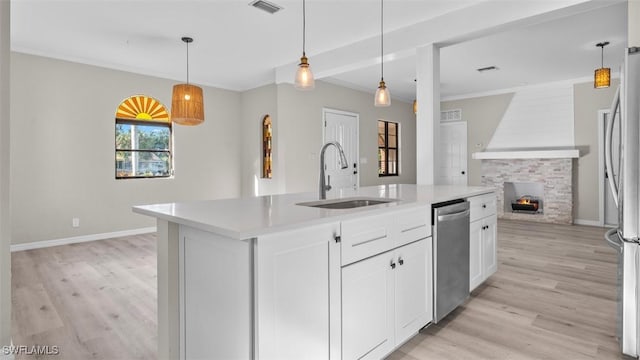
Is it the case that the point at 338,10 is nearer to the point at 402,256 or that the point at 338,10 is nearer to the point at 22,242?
the point at 402,256

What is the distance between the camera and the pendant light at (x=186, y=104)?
13.6ft

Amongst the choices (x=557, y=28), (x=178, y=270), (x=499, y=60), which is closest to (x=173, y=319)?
(x=178, y=270)

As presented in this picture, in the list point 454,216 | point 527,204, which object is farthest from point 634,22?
point 527,204

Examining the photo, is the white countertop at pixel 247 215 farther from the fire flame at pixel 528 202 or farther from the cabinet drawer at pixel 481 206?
the fire flame at pixel 528 202

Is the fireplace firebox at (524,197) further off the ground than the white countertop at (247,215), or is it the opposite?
the white countertop at (247,215)

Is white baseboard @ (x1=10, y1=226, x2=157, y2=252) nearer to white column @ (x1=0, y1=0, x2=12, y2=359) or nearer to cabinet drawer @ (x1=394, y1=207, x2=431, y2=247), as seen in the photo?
white column @ (x1=0, y1=0, x2=12, y2=359)

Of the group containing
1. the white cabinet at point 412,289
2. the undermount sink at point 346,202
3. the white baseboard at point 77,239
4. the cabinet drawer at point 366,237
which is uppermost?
the undermount sink at point 346,202

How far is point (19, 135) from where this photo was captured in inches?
179

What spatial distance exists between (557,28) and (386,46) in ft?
6.31

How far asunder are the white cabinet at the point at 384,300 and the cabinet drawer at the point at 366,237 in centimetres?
4

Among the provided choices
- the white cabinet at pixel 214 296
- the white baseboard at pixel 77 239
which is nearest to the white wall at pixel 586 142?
the white cabinet at pixel 214 296

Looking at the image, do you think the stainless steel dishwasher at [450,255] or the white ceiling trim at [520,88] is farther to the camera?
the white ceiling trim at [520,88]

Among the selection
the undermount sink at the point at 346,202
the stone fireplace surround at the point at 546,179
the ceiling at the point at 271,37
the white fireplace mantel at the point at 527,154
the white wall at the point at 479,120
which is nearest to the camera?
the undermount sink at the point at 346,202

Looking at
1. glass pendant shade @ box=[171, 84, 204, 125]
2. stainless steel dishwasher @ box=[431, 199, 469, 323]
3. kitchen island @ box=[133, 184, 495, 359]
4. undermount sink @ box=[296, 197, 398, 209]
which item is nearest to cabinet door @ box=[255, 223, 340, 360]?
kitchen island @ box=[133, 184, 495, 359]
